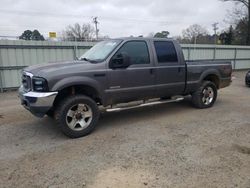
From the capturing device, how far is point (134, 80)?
5461 mm

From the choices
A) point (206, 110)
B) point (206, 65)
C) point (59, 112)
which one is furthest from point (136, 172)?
point (206, 65)

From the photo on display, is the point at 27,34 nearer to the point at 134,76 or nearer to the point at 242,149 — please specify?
the point at 134,76

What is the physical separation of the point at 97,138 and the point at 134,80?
1.56m

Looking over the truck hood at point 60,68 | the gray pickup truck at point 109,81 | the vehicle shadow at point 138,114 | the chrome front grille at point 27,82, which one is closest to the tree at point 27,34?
the vehicle shadow at point 138,114

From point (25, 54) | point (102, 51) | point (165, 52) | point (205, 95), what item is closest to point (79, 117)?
point (102, 51)

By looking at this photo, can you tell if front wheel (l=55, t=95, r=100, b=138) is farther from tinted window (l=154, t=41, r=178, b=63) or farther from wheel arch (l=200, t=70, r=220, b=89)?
wheel arch (l=200, t=70, r=220, b=89)

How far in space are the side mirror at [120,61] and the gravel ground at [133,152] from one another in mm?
1385

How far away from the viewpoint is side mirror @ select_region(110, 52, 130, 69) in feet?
16.7

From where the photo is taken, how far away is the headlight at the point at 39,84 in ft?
14.6

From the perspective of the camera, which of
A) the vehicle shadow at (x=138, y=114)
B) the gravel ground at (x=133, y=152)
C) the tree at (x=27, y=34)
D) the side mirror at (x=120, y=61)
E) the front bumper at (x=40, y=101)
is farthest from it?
the tree at (x=27, y=34)

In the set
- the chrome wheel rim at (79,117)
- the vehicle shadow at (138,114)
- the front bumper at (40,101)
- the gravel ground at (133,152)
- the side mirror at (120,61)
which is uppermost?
the side mirror at (120,61)

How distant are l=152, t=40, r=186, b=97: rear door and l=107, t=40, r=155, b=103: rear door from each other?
223 mm

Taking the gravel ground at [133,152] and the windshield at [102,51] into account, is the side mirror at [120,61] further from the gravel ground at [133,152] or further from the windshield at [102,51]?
the gravel ground at [133,152]

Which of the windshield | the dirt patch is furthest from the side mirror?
the dirt patch
